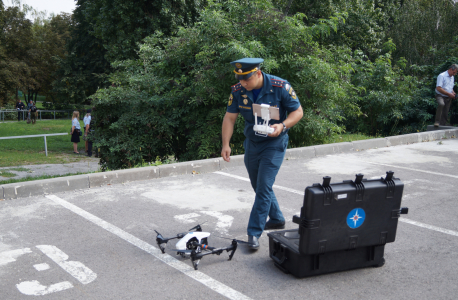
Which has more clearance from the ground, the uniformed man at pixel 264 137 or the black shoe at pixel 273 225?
the uniformed man at pixel 264 137

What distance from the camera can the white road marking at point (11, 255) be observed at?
3855 mm

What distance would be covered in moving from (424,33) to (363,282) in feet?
87.8

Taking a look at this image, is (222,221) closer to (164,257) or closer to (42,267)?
(164,257)

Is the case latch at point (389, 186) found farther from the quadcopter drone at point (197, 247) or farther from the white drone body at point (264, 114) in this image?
the quadcopter drone at point (197, 247)

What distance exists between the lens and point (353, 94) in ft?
38.2

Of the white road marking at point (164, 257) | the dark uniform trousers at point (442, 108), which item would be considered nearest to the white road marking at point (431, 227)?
the white road marking at point (164, 257)

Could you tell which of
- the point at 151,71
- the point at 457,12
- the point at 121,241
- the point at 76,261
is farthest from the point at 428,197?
the point at 457,12

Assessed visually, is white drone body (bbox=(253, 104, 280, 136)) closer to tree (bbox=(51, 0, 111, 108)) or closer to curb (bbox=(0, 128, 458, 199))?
curb (bbox=(0, 128, 458, 199))

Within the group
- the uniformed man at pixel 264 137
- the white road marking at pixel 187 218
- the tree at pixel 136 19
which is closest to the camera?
the uniformed man at pixel 264 137

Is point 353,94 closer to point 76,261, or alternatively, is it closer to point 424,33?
point 76,261

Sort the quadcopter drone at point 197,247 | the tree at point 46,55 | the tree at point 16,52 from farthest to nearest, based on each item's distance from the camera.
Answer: the tree at point 46,55, the tree at point 16,52, the quadcopter drone at point 197,247

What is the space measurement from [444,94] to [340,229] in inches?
443

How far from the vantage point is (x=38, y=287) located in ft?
11.1

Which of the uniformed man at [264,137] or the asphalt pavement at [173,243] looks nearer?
the asphalt pavement at [173,243]
